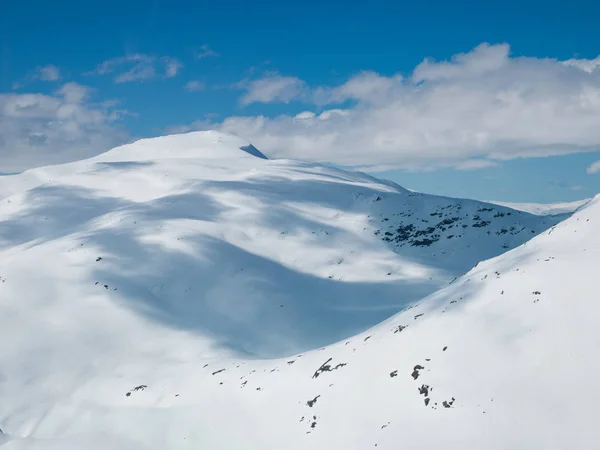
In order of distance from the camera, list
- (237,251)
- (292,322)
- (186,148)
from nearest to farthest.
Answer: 1. (292,322)
2. (237,251)
3. (186,148)

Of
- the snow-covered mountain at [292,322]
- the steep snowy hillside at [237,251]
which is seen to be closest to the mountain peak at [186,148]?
the steep snowy hillside at [237,251]

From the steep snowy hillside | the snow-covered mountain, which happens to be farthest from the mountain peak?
the snow-covered mountain

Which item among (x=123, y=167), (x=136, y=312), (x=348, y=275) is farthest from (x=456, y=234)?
(x=123, y=167)

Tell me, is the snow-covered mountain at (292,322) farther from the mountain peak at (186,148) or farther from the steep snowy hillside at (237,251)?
the mountain peak at (186,148)

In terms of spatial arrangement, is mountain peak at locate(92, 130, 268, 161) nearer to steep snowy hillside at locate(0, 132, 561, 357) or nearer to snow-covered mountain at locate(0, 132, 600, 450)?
steep snowy hillside at locate(0, 132, 561, 357)

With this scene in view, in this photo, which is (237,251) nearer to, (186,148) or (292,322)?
(292,322)

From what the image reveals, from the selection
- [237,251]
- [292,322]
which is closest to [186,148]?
[237,251]

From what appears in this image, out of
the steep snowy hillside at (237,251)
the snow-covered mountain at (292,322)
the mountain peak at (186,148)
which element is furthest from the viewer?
the mountain peak at (186,148)
